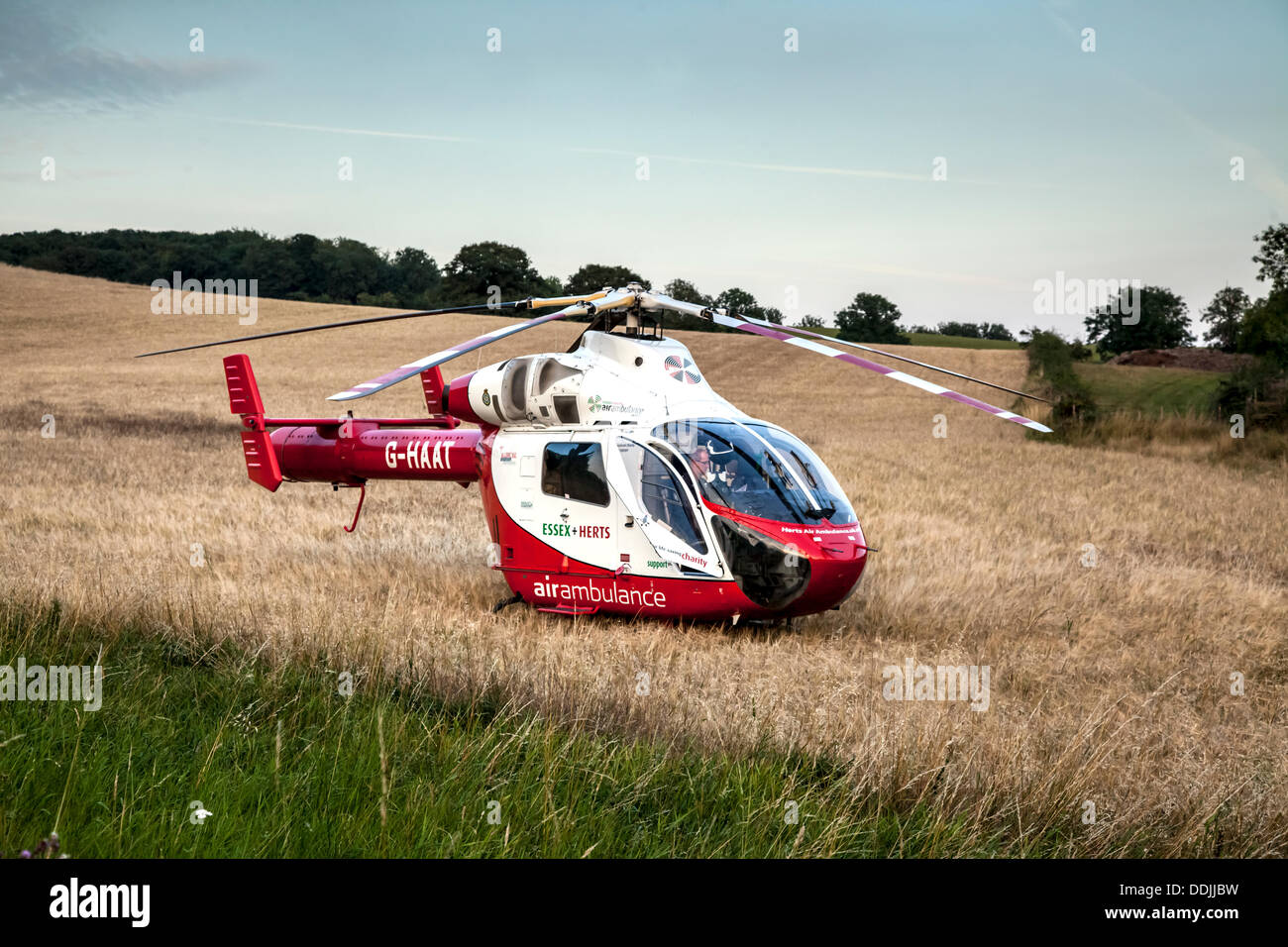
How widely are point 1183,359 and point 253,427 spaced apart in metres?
52.5

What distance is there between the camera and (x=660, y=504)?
365 inches

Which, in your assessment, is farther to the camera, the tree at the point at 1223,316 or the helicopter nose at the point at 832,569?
the tree at the point at 1223,316

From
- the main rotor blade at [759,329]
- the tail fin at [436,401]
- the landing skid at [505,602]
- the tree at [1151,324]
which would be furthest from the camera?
the tree at [1151,324]

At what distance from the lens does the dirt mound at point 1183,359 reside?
50.8 meters

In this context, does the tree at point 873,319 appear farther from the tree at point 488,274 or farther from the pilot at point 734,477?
the pilot at point 734,477

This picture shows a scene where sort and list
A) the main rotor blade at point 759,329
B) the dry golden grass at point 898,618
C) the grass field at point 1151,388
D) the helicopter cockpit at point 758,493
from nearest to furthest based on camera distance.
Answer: the dry golden grass at point 898,618 < the main rotor blade at point 759,329 < the helicopter cockpit at point 758,493 < the grass field at point 1151,388

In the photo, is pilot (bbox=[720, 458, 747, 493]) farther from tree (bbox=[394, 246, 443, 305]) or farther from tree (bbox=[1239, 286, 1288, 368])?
tree (bbox=[394, 246, 443, 305])

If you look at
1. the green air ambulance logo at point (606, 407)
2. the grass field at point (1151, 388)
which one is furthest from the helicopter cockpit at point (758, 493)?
the grass field at point (1151, 388)

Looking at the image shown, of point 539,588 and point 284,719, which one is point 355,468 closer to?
point 539,588

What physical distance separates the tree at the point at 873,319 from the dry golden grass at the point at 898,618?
42299 millimetres

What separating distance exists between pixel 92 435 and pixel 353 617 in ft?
61.9

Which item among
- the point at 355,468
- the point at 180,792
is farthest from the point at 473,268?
the point at 180,792

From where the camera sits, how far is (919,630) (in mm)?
9805

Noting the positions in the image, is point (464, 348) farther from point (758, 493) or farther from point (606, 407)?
point (758, 493)
